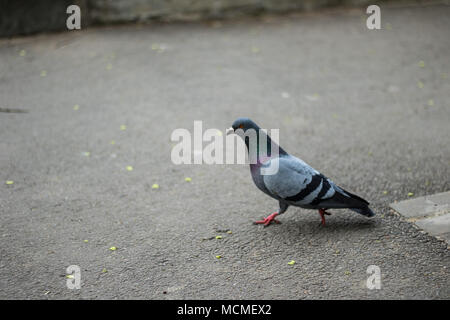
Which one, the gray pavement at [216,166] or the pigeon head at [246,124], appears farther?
the pigeon head at [246,124]

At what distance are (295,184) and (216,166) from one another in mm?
1661

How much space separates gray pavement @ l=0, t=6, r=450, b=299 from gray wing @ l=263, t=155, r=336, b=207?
0.37 m

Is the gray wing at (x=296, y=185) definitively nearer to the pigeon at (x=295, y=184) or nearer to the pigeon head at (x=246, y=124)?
the pigeon at (x=295, y=184)

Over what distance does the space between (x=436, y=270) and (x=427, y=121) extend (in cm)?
323

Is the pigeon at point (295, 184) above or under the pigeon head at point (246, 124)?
under

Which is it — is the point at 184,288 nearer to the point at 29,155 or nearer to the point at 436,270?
the point at 436,270

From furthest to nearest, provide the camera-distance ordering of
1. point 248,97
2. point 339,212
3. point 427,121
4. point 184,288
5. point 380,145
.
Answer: point 248,97 → point 427,121 → point 380,145 → point 339,212 → point 184,288

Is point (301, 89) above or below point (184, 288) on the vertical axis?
above

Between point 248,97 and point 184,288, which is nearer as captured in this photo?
point 184,288

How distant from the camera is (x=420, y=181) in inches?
205

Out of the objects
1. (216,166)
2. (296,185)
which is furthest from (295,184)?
(216,166)

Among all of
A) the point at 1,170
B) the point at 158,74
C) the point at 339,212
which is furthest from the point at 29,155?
the point at 339,212

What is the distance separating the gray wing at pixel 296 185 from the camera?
4.25m

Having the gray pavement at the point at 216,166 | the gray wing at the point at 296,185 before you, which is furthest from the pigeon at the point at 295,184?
the gray pavement at the point at 216,166
